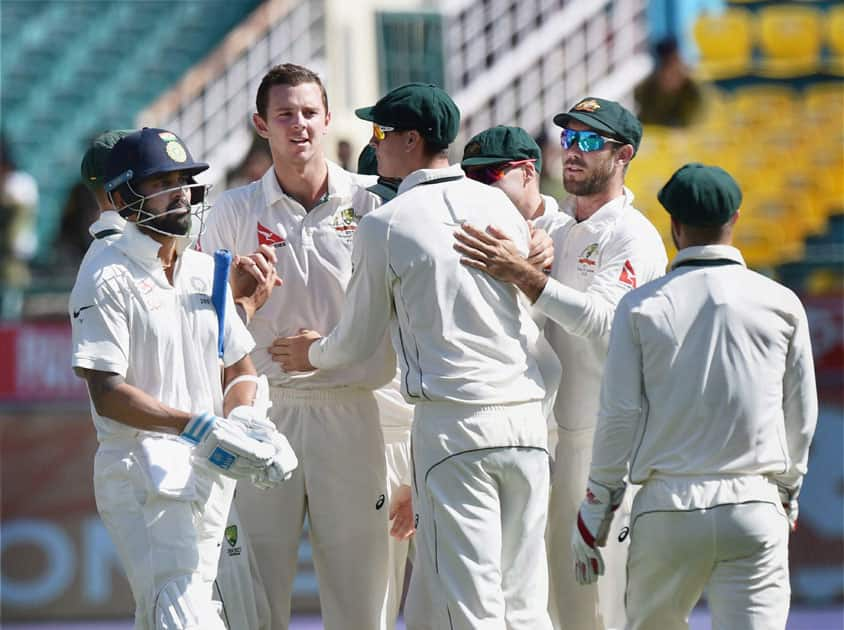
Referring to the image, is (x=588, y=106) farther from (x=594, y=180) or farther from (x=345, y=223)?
(x=345, y=223)

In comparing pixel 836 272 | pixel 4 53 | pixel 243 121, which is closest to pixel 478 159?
pixel 836 272

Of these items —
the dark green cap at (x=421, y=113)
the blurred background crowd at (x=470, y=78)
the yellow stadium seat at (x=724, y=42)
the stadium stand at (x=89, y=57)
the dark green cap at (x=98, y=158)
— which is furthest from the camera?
the stadium stand at (x=89, y=57)

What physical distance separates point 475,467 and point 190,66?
10.4m

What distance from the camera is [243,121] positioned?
45.0 ft

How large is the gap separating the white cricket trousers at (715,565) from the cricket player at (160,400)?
3.59 feet

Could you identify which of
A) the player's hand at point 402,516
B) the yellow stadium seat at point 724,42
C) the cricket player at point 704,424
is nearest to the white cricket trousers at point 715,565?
the cricket player at point 704,424

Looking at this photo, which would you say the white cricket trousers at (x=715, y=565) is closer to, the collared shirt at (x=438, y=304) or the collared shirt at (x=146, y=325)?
the collared shirt at (x=438, y=304)

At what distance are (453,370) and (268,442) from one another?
646 mm

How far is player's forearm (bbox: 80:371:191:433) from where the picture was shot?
4301 millimetres

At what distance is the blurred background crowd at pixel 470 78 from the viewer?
1309 centimetres

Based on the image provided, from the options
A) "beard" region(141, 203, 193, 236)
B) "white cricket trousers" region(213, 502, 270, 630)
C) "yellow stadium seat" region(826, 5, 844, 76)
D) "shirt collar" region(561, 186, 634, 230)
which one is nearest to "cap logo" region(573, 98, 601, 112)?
"shirt collar" region(561, 186, 634, 230)

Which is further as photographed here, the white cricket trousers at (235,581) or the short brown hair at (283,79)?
the short brown hair at (283,79)

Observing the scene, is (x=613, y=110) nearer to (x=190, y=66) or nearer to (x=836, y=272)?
Answer: (x=836, y=272)

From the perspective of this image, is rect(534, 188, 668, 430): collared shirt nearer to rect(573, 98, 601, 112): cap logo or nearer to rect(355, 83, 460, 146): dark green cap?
rect(573, 98, 601, 112): cap logo
